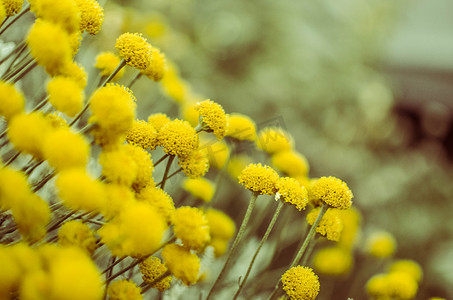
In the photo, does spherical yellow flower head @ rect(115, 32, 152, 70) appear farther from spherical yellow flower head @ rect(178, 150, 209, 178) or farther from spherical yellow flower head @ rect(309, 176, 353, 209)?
spherical yellow flower head @ rect(309, 176, 353, 209)

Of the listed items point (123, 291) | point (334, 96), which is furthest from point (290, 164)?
point (334, 96)

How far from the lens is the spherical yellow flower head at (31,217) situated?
36cm

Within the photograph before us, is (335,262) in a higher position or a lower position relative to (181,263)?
higher

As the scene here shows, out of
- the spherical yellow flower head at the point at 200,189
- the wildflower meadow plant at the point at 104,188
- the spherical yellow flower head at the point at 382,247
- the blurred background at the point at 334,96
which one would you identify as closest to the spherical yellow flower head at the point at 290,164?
the wildflower meadow plant at the point at 104,188

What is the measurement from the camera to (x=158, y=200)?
449 mm

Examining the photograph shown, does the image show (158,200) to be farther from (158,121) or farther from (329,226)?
(329,226)

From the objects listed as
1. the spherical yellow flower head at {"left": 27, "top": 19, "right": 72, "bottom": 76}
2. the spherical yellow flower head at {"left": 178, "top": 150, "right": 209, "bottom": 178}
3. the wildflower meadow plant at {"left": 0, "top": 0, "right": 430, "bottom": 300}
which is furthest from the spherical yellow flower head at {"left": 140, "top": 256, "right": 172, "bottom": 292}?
the spherical yellow flower head at {"left": 27, "top": 19, "right": 72, "bottom": 76}

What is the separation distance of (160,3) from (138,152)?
1.29 metres

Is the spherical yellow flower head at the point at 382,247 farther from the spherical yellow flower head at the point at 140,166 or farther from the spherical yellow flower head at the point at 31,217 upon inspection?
the spherical yellow flower head at the point at 31,217

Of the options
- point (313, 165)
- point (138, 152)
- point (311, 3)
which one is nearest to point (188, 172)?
point (138, 152)

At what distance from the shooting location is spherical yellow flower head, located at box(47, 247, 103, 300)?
0.30m

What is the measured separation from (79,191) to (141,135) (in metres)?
0.17

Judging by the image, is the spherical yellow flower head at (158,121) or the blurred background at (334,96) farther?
the blurred background at (334,96)

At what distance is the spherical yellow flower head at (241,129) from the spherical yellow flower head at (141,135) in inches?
7.4
